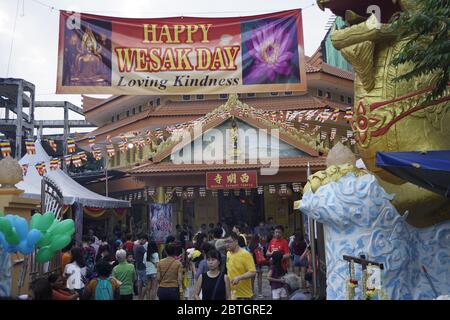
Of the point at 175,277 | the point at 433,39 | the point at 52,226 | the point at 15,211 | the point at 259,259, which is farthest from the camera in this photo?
the point at 259,259

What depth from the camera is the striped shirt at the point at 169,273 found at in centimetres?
681

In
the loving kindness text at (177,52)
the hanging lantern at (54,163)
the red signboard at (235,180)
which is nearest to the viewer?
the loving kindness text at (177,52)

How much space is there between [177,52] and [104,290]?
17.5ft

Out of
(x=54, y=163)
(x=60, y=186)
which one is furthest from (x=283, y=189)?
(x=54, y=163)

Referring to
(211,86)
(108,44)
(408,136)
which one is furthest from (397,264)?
(108,44)

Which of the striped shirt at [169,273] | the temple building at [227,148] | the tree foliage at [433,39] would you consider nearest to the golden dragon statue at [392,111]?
the tree foliage at [433,39]

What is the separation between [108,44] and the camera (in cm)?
977

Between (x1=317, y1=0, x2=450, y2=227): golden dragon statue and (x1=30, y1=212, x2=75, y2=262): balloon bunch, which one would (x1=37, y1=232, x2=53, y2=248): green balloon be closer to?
(x1=30, y1=212, x2=75, y2=262): balloon bunch

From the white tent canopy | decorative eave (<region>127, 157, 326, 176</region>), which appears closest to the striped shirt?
the white tent canopy

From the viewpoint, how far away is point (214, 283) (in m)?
6.05

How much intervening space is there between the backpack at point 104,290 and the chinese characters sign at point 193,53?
4335mm

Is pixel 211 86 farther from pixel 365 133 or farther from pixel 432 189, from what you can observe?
pixel 432 189

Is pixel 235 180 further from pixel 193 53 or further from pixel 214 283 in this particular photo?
pixel 214 283

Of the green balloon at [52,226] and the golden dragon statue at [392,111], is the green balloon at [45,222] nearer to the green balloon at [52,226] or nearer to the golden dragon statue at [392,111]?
the green balloon at [52,226]
